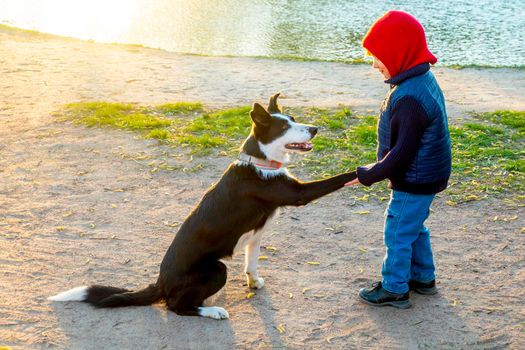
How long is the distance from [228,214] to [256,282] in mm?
722

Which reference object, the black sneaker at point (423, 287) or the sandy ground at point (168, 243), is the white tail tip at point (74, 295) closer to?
the sandy ground at point (168, 243)

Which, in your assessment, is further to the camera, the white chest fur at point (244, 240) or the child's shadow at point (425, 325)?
the white chest fur at point (244, 240)

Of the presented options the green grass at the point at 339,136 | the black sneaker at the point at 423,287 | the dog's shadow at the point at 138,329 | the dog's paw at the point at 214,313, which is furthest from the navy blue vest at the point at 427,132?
the green grass at the point at 339,136

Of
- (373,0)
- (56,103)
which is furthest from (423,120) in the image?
(373,0)

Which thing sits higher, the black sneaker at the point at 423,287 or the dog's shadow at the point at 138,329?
the black sneaker at the point at 423,287

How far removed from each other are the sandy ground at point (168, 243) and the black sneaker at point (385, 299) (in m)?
0.05

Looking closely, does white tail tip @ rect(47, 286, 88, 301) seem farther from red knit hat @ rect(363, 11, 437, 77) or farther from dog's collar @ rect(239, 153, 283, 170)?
red knit hat @ rect(363, 11, 437, 77)

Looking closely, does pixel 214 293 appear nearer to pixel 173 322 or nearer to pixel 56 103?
pixel 173 322

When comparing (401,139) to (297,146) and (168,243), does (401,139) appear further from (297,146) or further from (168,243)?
(168,243)

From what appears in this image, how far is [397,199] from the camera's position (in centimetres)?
409

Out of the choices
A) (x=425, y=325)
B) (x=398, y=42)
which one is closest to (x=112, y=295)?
(x=425, y=325)

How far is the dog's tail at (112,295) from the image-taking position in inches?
169

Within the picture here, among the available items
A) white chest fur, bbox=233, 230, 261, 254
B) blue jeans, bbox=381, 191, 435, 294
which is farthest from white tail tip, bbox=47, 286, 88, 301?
Answer: blue jeans, bbox=381, 191, 435, 294

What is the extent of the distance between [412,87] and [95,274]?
9.26 feet
